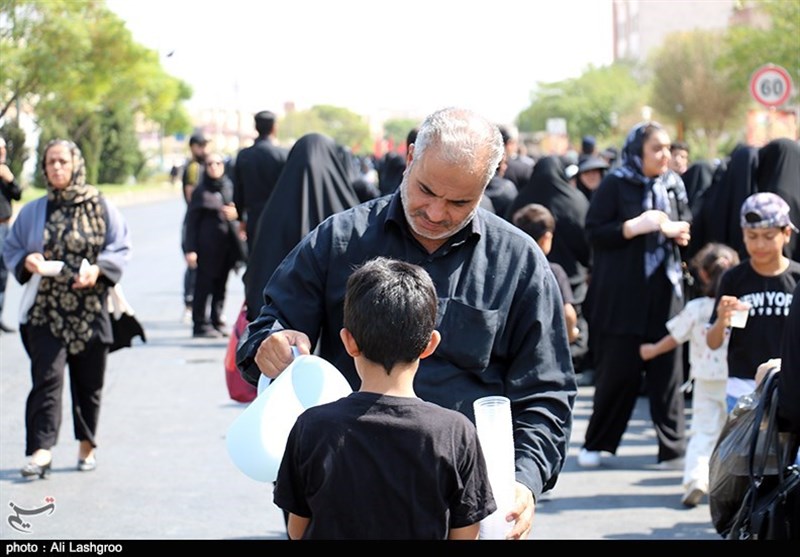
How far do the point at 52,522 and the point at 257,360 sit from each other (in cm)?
397

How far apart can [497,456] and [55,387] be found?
5.51 metres

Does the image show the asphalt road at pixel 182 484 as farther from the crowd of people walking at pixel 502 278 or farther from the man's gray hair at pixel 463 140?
the man's gray hair at pixel 463 140

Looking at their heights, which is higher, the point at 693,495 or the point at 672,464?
the point at 693,495

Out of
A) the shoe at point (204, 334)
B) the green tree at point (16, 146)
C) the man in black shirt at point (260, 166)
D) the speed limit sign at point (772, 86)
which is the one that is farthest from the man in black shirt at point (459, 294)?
the green tree at point (16, 146)

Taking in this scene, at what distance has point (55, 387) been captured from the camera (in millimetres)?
8344

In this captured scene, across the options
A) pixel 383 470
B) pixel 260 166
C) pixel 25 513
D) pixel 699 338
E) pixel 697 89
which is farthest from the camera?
pixel 697 89

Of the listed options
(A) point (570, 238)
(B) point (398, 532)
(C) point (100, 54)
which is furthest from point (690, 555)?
(C) point (100, 54)

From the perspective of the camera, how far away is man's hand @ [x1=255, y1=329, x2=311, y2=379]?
3.48 m

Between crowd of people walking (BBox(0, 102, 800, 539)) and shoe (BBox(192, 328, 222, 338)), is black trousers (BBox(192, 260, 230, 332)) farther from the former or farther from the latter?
crowd of people walking (BBox(0, 102, 800, 539))

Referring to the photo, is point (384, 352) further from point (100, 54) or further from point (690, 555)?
point (100, 54)

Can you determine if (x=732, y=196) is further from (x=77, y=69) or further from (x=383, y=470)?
(x=77, y=69)

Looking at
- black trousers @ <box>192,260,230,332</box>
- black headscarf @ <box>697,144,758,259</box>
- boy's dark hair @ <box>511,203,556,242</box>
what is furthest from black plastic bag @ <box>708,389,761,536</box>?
black trousers @ <box>192,260,230,332</box>

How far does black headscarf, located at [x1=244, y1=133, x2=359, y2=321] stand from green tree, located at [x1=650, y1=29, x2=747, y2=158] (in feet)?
159

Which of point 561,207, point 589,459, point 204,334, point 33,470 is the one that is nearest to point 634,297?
point 589,459
